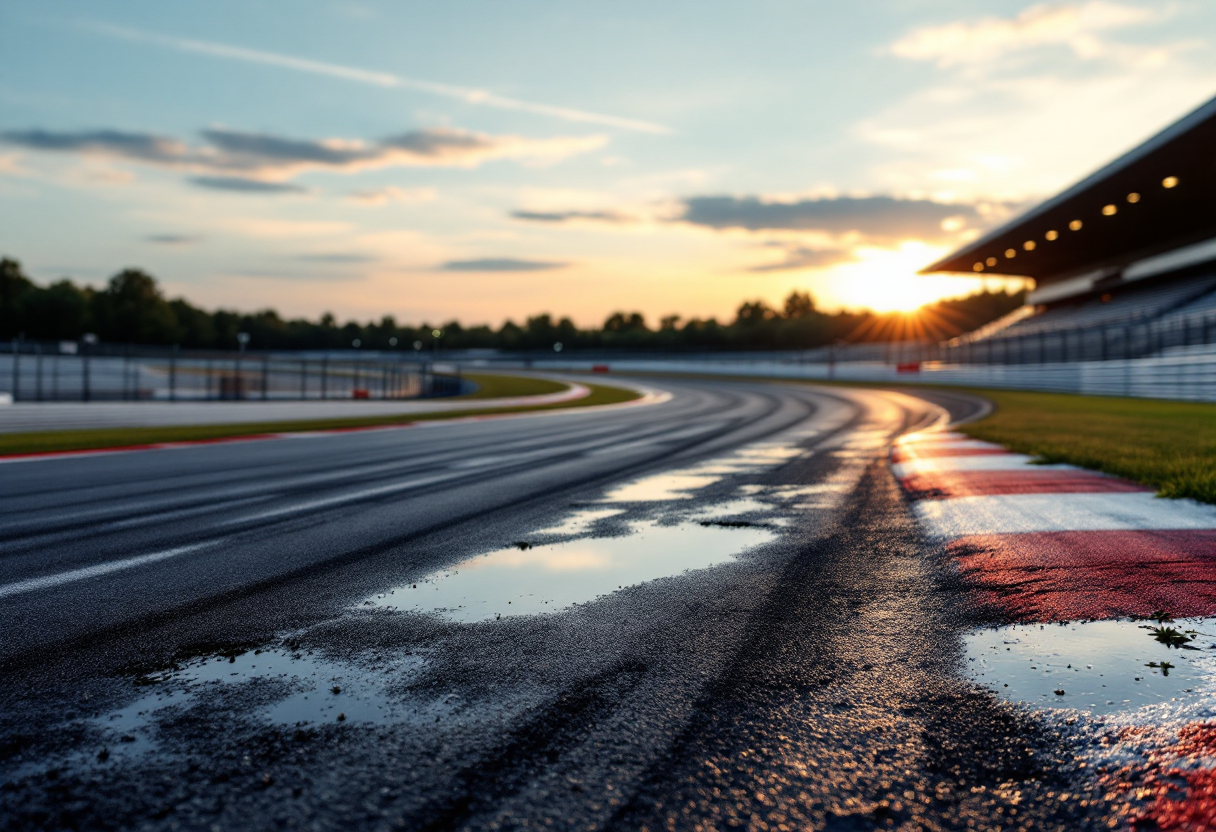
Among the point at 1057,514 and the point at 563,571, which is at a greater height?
the point at 1057,514

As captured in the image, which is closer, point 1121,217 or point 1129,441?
point 1129,441

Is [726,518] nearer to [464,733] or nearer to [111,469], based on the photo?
[464,733]

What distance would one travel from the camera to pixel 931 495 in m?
7.24

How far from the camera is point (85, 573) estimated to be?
4414mm

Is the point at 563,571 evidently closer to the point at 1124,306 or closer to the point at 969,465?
the point at 969,465

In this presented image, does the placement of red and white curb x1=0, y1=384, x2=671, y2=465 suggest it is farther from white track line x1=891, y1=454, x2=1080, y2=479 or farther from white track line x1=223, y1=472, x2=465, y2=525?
white track line x1=891, y1=454, x2=1080, y2=479

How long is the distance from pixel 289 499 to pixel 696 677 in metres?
5.31

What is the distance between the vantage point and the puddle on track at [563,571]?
12.8 ft

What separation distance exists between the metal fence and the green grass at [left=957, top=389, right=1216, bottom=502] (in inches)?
605

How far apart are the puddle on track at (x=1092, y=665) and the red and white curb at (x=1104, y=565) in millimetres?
110

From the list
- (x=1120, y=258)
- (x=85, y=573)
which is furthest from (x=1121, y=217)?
(x=85, y=573)

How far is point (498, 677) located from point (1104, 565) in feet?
→ 12.1

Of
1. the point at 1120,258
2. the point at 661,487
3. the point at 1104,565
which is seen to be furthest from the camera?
the point at 1120,258

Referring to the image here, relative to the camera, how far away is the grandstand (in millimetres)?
27203
